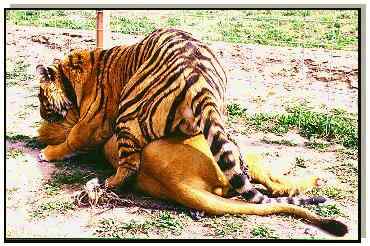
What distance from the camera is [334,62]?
5977mm

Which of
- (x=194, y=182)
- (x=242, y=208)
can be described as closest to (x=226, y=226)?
(x=242, y=208)

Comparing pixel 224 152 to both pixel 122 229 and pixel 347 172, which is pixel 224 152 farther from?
pixel 347 172

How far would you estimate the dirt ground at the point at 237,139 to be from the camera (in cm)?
517

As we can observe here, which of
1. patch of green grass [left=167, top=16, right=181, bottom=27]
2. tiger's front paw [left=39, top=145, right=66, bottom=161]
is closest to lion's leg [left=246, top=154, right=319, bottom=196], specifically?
patch of green grass [left=167, top=16, right=181, bottom=27]

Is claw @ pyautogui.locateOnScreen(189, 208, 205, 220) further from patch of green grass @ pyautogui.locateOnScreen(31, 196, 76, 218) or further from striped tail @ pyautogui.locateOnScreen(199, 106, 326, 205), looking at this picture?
patch of green grass @ pyautogui.locateOnScreen(31, 196, 76, 218)

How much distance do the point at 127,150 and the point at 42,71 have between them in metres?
A: 1.18

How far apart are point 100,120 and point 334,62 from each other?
6.51 feet

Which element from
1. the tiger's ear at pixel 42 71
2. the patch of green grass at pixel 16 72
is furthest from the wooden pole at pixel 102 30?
the patch of green grass at pixel 16 72

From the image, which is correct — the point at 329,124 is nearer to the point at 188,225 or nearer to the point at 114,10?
the point at 188,225

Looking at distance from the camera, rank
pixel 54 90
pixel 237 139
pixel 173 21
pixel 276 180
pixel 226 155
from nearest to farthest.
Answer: pixel 226 155 → pixel 276 180 → pixel 173 21 → pixel 237 139 → pixel 54 90

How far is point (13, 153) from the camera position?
231 inches

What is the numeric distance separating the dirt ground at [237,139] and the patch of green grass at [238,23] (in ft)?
0.27

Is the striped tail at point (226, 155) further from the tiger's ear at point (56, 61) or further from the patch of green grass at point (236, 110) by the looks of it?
the tiger's ear at point (56, 61)

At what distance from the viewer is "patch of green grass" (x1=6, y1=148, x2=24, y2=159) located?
5820 mm
